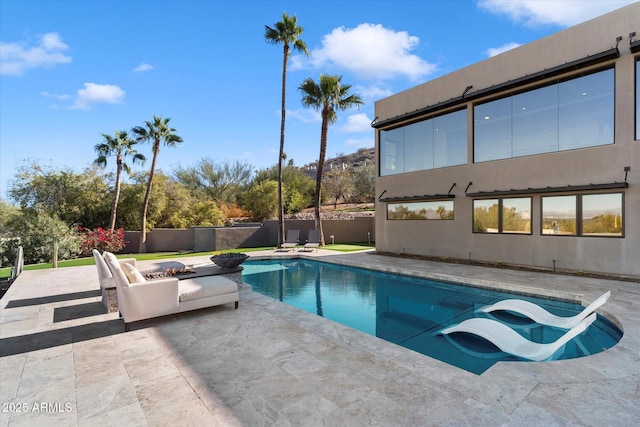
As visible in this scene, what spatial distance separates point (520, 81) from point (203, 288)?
414 inches

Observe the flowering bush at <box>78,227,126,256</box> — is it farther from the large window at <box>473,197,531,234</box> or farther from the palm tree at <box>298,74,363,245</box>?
the large window at <box>473,197,531,234</box>

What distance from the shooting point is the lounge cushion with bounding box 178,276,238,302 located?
505 cm

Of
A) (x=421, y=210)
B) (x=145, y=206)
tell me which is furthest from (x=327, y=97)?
(x=145, y=206)

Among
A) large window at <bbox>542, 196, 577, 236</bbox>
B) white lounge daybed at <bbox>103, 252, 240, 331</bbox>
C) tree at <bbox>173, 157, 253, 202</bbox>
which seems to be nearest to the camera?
white lounge daybed at <bbox>103, 252, 240, 331</bbox>

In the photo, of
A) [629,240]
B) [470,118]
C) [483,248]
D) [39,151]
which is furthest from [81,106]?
[629,240]

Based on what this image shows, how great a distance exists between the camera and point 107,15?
10.5m

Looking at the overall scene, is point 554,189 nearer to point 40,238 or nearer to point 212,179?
point 40,238

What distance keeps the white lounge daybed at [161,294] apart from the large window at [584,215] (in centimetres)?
906

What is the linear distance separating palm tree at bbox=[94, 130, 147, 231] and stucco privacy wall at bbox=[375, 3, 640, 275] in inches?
572

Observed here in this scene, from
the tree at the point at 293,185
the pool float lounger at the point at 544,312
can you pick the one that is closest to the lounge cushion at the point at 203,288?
the pool float lounger at the point at 544,312

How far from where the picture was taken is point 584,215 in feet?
27.6

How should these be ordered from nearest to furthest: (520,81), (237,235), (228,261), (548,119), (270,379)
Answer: (270,379), (228,261), (548,119), (520,81), (237,235)

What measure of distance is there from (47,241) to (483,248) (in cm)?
1621

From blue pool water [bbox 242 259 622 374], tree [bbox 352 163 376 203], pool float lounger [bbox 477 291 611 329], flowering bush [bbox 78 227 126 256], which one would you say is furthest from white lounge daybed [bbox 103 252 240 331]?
tree [bbox 352 163 376 203]
